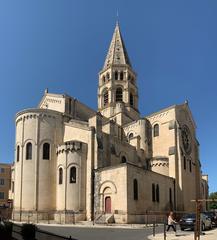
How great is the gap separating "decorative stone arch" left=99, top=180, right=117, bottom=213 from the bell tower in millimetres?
19526

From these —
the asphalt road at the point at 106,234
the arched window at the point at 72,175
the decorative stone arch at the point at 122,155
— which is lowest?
the asphalt road at the point at 106,234

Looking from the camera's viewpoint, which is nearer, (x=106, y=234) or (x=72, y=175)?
(x=106, y=234)

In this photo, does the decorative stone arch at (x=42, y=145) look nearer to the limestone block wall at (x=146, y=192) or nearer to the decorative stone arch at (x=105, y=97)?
the limestone block wall at (x=146, y=192)

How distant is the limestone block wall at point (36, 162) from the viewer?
39.8 meters

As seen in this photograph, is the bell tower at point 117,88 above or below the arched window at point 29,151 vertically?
above

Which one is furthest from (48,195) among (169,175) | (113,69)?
(113,69)

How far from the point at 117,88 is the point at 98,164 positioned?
74.8 ft

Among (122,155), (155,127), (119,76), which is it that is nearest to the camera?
(122,155)

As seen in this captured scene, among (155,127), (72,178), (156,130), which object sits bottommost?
(72,178)

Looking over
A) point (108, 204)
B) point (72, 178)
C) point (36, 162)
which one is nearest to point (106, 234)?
point (108, 204)

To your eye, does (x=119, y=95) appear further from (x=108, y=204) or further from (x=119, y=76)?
(x=108, y=204)

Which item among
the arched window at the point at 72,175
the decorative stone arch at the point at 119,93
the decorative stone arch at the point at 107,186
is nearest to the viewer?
the decorative stone arch at the point at 107,186

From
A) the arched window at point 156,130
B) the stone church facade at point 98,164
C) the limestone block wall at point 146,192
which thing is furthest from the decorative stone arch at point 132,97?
the limestone block wall at point 146,192

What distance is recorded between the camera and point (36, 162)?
133 feet
